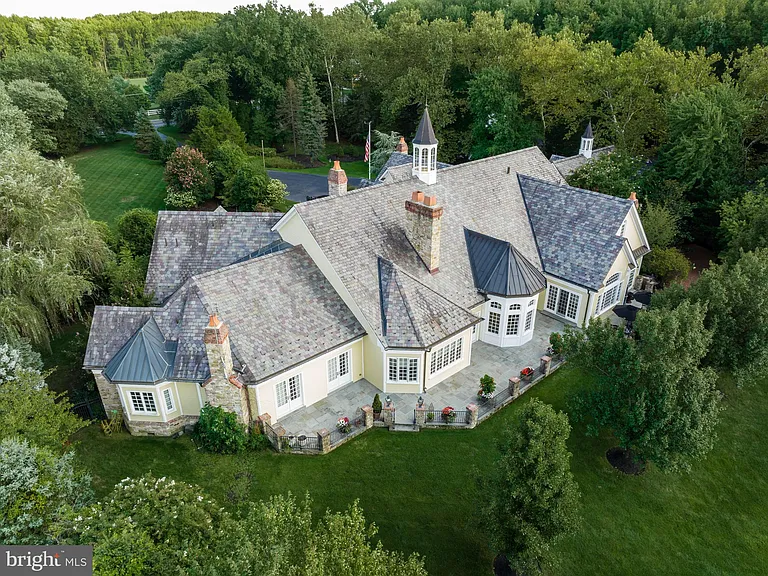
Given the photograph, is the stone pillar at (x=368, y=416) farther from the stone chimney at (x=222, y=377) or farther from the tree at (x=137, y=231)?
the tree at (x=137, y=231)

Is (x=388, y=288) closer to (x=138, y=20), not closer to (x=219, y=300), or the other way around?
(x=219, y=300)

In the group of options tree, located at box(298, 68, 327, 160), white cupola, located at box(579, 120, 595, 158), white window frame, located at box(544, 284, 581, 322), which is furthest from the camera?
tree, located at box(298, 68, 327, 160)

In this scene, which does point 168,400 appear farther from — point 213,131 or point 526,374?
point 213,131

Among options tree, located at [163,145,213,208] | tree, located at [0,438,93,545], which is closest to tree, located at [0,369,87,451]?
tree, located at [0,438,93,545]

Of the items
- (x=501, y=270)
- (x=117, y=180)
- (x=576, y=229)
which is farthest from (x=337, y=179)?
(x=117, y=180)

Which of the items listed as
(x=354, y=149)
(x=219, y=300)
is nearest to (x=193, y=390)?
(x=219, y=300)

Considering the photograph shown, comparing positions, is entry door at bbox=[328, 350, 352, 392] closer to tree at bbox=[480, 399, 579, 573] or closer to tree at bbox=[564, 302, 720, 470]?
tree at bbox=[480, 399, 579, 573]
